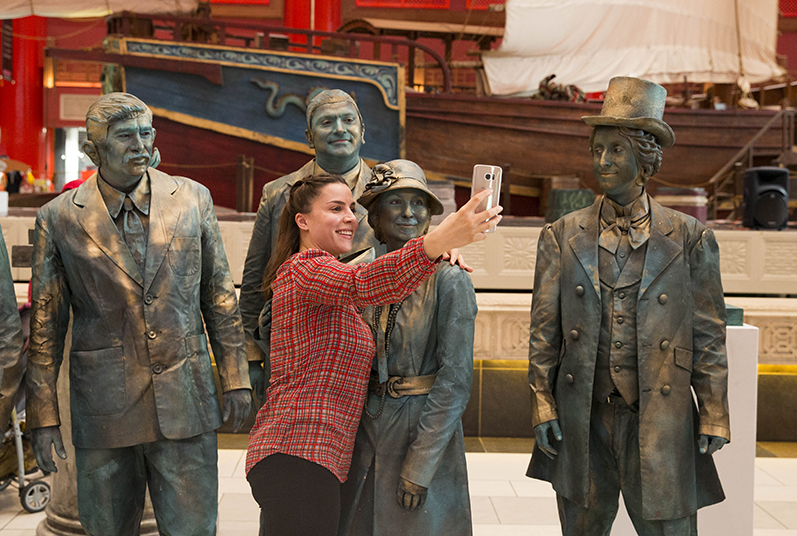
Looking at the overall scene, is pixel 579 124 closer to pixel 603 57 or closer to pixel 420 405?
pixel 603 57

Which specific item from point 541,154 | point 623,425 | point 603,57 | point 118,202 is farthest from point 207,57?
point 623,425

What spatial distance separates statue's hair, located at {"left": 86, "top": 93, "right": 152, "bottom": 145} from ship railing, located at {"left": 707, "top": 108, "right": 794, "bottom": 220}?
903cm

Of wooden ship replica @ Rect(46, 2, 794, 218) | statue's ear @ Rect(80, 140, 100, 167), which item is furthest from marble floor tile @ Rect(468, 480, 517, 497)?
wooden ship replica @ Rect(46, 2, 794, 218)

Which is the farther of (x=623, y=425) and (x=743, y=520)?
(x=743, y=520)

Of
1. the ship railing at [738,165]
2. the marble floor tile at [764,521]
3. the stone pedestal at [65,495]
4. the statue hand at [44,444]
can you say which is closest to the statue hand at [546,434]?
the statue hand at [44,444]

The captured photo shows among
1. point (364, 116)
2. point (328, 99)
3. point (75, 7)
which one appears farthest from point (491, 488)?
point (75, 7)

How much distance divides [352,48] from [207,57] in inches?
75.7

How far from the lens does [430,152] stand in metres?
10.7

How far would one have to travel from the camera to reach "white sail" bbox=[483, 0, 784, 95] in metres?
12.2

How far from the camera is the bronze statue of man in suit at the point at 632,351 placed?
2121mm

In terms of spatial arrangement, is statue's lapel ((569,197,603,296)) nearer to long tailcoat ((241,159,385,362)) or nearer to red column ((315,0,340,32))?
long tailcoat ((241,159,385,362))

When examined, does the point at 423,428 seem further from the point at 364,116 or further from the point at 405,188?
the point at 364,116

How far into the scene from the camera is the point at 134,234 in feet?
7.17

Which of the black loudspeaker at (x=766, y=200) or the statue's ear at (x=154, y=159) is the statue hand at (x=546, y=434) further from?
the black loudspeaker at (x=766, y=200)
